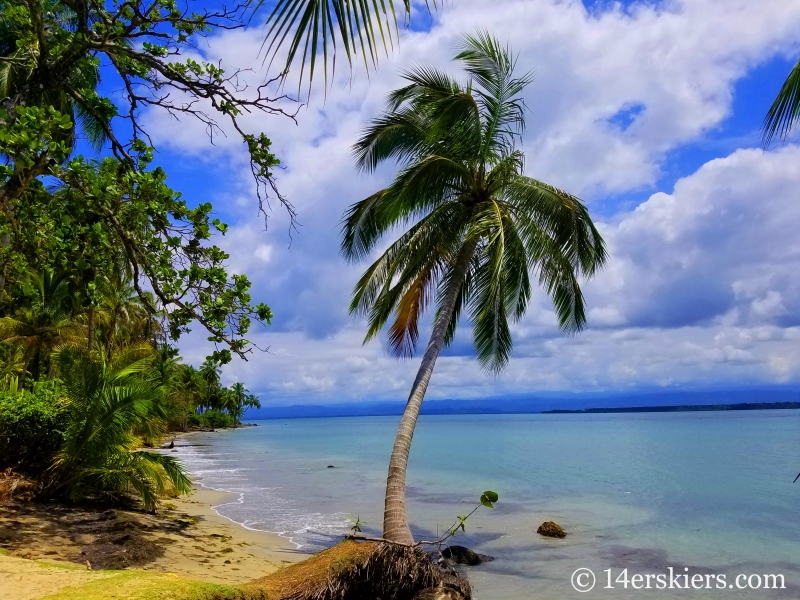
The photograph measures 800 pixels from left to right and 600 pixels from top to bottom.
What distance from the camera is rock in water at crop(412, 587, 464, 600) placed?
573 cm

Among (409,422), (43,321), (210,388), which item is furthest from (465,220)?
(210,388)

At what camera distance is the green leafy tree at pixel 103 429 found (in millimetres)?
9156

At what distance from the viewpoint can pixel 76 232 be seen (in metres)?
5.09

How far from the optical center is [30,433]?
9461mm

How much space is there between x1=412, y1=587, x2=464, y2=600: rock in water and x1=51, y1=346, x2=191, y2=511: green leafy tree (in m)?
5.67

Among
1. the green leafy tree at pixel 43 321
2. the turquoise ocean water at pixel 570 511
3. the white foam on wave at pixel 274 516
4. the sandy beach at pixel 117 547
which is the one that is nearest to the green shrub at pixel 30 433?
the sandy beach at pixel 117 547

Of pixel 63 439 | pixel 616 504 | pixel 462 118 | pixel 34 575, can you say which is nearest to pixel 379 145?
pixel 462 118

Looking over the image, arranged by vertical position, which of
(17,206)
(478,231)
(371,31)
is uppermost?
(478,231)

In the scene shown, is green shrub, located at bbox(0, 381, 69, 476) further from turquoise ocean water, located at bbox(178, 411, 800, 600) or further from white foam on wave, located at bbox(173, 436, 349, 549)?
turquoise ocean water, located at bbox(178, 411, 800, 600)

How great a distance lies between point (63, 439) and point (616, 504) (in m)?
14.7

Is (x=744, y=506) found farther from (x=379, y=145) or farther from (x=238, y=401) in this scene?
(x=238, y=401)

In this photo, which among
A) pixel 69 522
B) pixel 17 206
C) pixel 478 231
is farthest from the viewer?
pixel 478 231

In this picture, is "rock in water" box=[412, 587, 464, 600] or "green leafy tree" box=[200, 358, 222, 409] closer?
"rock in water" box=[412, 587, 464, 600]

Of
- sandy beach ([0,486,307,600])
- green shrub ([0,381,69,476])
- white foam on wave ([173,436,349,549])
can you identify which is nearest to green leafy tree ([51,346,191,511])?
green shrub ([0,381,69,476])
